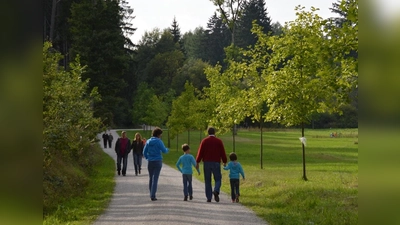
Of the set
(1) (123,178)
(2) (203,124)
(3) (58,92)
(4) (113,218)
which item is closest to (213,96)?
(2) (203,124)

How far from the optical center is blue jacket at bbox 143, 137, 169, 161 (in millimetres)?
13438

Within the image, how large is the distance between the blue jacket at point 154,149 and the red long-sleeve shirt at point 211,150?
1.05m

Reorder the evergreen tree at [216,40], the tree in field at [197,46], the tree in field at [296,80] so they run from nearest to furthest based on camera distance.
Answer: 1. the tree in field at [296,80]
2. the evergreen tree at [216,40]
3. the tree in field at [197,46]

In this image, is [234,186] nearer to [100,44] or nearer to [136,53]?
[100,44]

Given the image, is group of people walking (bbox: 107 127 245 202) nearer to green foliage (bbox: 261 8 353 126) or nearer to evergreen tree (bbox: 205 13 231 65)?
green foliage (bbox: 261 8 353 126)

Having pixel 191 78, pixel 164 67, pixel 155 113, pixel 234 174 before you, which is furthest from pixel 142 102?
pixel 234 174

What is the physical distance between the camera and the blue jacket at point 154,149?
1344 cm

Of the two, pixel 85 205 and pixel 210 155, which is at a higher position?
pixel 210 155

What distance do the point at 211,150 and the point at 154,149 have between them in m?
1.63

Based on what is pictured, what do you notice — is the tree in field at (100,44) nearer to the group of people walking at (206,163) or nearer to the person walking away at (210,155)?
the group of people walking at (206,163)

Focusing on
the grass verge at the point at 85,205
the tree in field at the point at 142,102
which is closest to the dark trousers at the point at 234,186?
the grass verge at the point at 85,205

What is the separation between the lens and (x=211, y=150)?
43.2 feet

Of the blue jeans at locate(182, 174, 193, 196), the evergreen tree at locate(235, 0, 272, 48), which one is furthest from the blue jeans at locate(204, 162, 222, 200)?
the evergreen tree at locate(235, 0, 272, 48)

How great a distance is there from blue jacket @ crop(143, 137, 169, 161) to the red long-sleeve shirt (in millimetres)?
1045
